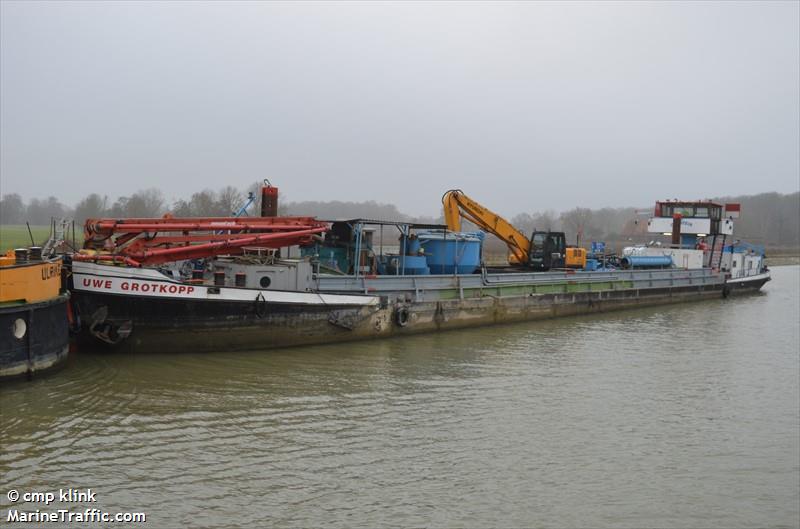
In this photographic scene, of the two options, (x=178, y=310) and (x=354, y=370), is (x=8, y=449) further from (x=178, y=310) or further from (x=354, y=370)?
(x=354, y=370)

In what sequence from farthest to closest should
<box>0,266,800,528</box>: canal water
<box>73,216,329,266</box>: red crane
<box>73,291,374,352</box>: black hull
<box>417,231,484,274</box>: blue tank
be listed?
<box>417,231,484,274</box>: blue tank < <box>73,216,329,266</box>: red crane < <box>73,291,374,352</box>: black hull < <box>0,266,800,528</box>: canal water

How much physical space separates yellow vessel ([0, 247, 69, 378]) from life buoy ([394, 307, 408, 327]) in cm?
860

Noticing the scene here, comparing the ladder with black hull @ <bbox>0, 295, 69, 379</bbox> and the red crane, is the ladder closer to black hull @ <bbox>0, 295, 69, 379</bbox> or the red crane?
the red crane

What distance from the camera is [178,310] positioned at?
551 inches

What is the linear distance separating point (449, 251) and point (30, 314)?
12.6 meters

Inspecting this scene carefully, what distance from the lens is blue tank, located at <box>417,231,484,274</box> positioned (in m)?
20.3

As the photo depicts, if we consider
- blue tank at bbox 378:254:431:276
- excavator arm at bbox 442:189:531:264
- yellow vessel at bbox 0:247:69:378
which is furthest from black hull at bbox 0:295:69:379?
excavator arm at bbox 442:189:531:264

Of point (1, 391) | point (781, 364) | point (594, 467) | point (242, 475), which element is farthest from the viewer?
point (781, 364)

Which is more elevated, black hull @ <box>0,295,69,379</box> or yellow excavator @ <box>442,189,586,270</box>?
yellow excavator @ <box>442,189,586,270</box>

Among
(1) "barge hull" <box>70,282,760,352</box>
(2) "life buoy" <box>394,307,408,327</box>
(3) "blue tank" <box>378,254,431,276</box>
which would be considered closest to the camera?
(1) "barge hull" <box>70,282,760,352</box>

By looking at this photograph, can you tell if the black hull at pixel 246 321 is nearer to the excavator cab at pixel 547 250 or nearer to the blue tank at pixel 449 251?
the blue tank at pixel 449 251

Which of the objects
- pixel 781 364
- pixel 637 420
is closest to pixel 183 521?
pixel 637 420

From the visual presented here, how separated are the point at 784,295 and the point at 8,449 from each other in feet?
130

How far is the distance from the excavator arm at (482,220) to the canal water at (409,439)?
8131 millimetres
